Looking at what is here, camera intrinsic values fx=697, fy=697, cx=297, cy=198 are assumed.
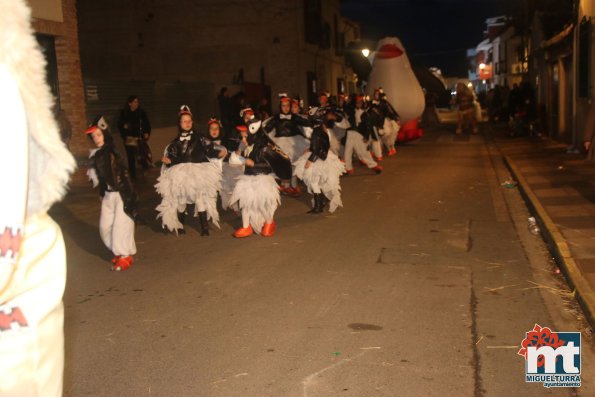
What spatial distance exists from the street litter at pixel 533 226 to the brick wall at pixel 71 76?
1008 cm

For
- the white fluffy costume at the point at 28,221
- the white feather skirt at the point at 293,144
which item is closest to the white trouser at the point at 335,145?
the white feather skirt at the point at 293,144

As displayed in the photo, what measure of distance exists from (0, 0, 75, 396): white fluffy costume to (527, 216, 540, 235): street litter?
8.42m

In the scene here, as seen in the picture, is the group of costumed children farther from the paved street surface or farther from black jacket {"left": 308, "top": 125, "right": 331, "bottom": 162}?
the paved street surface

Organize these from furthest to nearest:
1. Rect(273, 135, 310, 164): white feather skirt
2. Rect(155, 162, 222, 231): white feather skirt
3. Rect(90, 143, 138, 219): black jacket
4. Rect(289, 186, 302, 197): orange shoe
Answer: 1. Rect(289, 186, 302, 197): orange shoe
2. Rect(273, 135, 310, 164): white feather skirt
3. Rect(155, 162, 222, 231): white feather skirt
4. Rect(90, 143, 138, 219): black jacket

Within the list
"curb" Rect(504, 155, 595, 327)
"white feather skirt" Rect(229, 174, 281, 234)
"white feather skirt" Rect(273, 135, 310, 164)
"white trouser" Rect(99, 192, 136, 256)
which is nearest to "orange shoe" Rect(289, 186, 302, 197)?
"white feather skirt" Rect(273, 135, 310, 164)

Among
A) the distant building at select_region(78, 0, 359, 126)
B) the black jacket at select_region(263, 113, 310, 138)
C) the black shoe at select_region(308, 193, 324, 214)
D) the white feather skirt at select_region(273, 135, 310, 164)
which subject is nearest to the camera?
the black shoe at select_region(308, 193, 324, 214)

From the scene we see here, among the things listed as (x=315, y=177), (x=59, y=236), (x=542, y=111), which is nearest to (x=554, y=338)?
(x=59, y=236)

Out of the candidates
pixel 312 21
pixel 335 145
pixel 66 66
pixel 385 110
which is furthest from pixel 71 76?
pixel 312 21

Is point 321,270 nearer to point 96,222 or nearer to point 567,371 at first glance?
point 567,371

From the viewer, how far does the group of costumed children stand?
7.80 m

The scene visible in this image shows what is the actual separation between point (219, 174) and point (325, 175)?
212cm

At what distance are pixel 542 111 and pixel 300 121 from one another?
16.5 metres

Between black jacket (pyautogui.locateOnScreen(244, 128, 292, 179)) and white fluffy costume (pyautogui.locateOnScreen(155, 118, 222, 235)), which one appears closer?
white fluffy costume (pyautogui.locateOnScreen(155, 118, 222, 235))

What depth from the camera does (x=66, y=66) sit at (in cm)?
1596
